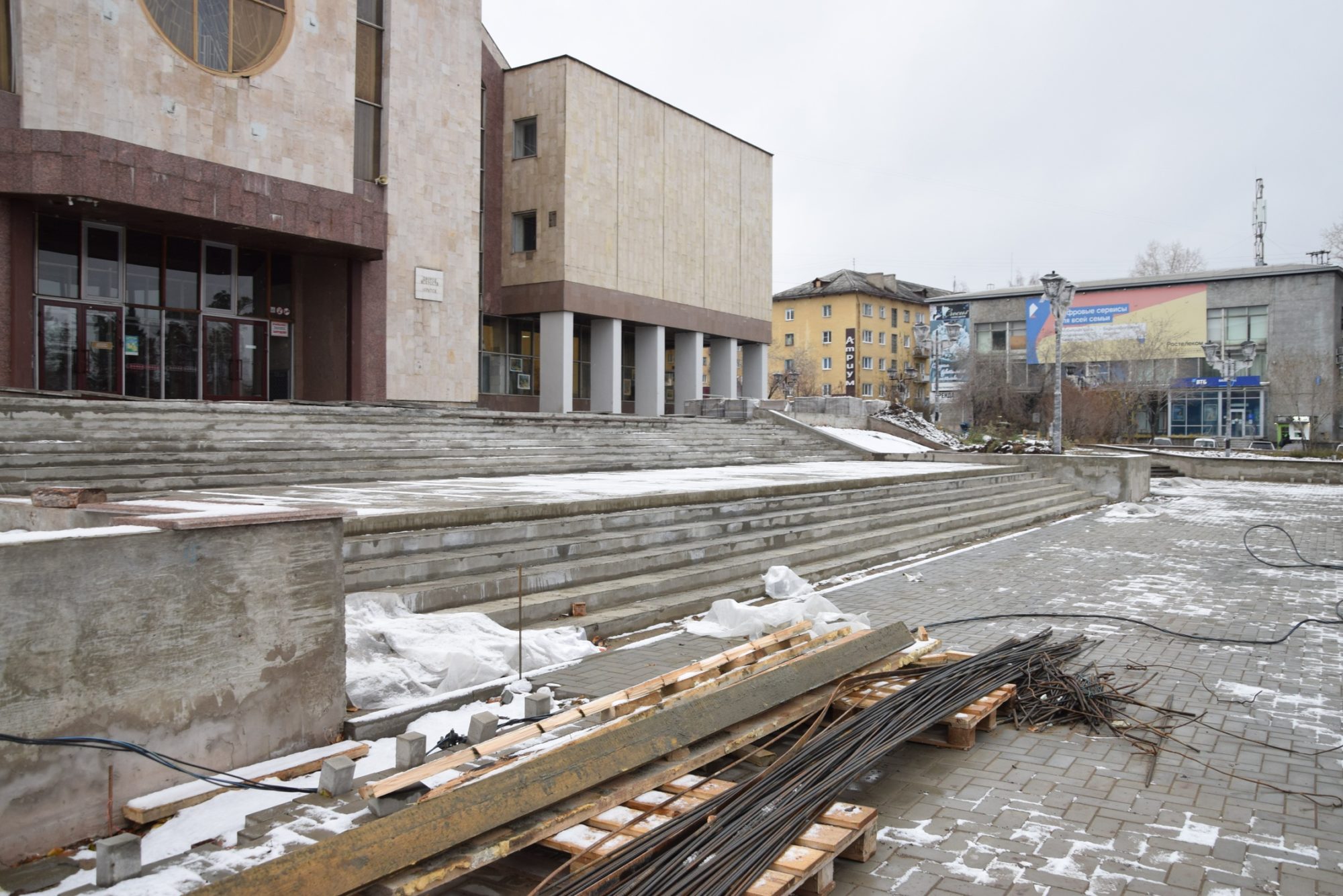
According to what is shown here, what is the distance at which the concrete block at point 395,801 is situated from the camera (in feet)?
10.9

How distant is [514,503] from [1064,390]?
129ft

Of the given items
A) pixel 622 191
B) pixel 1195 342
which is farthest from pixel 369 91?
pixel 1195 342

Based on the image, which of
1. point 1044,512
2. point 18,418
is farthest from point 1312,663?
point 18,418

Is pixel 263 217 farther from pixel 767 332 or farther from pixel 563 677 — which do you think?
pixel 767 332

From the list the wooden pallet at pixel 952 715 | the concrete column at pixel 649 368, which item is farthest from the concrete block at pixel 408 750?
the concrete column at pixel 649 368

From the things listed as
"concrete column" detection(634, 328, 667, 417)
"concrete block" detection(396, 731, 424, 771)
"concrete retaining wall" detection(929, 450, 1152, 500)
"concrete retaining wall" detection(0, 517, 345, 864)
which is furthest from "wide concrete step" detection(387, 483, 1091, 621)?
"concrete column" detection(634, 328, 667, 417)

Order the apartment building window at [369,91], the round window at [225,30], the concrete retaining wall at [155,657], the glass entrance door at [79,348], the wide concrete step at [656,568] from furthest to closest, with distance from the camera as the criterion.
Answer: the apartment building window at [369,91] → the glass entrance door at [79,348] → the round window at [225,30] → the wide concrete step at [656,568] → the concrete retaining wall at [155,657]

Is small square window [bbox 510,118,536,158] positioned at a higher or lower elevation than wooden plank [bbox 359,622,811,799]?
higher

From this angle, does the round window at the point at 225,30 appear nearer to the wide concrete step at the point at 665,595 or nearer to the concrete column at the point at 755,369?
the wide concrete step at the point at 665,595

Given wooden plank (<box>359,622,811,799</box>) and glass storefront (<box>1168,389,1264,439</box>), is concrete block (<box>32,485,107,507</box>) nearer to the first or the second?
wooden plank (<box>359,622,811,799</box>)

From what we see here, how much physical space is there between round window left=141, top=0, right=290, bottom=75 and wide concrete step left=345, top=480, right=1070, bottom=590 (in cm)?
1720

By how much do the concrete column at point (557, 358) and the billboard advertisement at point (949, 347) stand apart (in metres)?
42.6

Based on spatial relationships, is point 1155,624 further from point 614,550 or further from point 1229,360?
point 1229,360

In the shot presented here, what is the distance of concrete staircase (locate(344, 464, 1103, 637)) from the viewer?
22.8 ft
